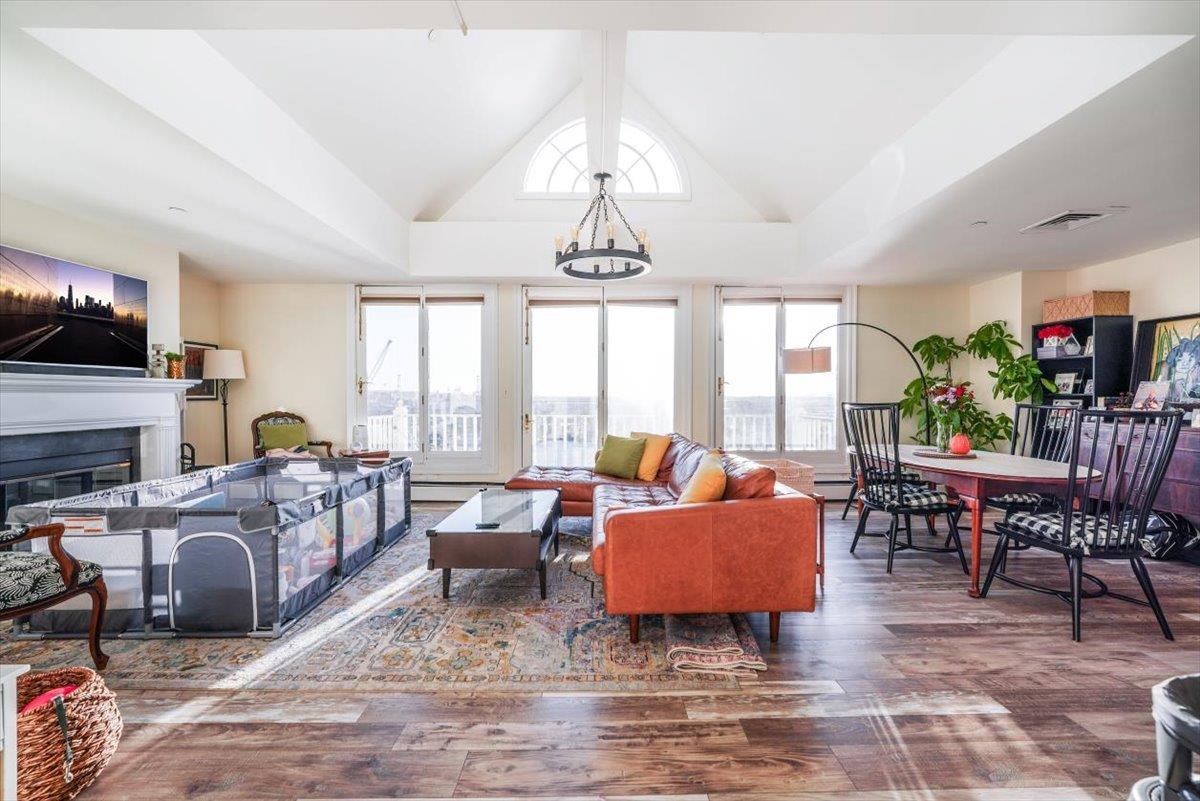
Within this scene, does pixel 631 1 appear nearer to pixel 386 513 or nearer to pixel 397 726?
pixel 397 726

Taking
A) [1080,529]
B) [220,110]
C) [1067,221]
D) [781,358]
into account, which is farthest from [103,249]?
[1067,221]

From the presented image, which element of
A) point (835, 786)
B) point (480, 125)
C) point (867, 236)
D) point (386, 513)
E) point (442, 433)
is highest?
point (480, 125)

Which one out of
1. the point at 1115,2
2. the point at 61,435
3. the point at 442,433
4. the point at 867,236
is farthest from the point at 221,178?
the point at 867,236

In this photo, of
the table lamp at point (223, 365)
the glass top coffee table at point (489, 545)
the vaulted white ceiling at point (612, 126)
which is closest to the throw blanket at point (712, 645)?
the glass top coffee table at point (489, 545)

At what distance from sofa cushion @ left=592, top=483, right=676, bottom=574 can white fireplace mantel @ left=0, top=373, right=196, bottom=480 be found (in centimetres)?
362

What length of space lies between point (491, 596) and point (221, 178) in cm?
289

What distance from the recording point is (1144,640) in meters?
2.55

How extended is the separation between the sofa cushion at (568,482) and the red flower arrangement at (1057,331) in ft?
13.6

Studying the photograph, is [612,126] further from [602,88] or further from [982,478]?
[982,478]

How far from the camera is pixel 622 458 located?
477 cm

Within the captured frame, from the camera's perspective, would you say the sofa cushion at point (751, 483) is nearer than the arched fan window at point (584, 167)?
Yes

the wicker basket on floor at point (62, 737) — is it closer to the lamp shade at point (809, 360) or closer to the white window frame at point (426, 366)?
the white window frame at point (426, 366)

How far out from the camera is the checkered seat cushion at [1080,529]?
261 cm

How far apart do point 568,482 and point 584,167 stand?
334 cm
